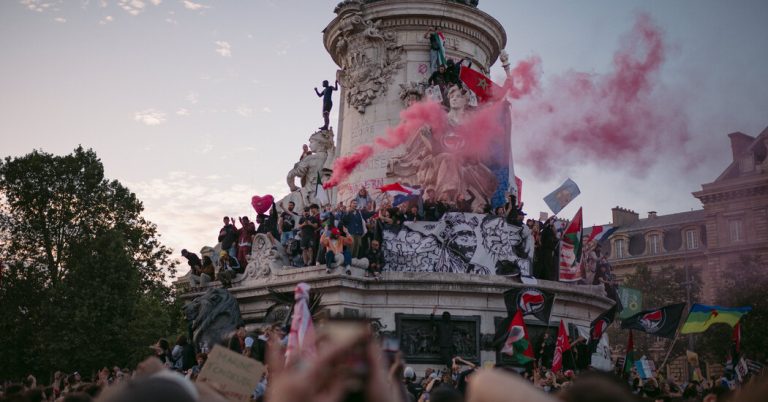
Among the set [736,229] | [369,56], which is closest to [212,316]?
[369,56]

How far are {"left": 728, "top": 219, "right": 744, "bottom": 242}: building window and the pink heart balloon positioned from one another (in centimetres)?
3984

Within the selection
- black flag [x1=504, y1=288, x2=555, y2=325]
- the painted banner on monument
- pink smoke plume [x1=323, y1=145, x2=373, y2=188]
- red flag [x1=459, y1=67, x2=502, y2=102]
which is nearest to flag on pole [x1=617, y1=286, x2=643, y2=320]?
the painted banner on monument

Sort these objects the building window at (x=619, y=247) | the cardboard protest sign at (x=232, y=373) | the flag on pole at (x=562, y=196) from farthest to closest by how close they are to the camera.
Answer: the building window at (x=619, y=247)
the flag on pole at (x=562, y=196)
the cardboard protest sign at (x=232, y=373)

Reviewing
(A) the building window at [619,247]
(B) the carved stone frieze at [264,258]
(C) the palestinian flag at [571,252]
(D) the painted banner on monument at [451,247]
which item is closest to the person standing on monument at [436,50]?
(D) the painted banner on monument at [451,247]

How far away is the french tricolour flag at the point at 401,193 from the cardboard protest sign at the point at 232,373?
59.9 ft

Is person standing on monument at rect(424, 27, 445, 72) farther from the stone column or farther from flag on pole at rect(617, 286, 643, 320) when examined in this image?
flag on pole at rect(617, 286, 643, 320)

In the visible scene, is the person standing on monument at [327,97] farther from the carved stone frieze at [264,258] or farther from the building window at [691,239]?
the building window at [691,239]

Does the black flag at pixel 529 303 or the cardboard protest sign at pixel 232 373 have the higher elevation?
the black flag at pixel 529 303

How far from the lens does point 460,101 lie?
2669cm

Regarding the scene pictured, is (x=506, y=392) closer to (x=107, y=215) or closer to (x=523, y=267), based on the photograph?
(x=523, y=267)

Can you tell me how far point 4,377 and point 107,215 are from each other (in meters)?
9.47

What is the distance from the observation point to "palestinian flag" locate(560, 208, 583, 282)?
24766mm

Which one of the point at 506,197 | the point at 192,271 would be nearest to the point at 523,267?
the point at 506,197

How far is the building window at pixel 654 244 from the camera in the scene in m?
69.6
